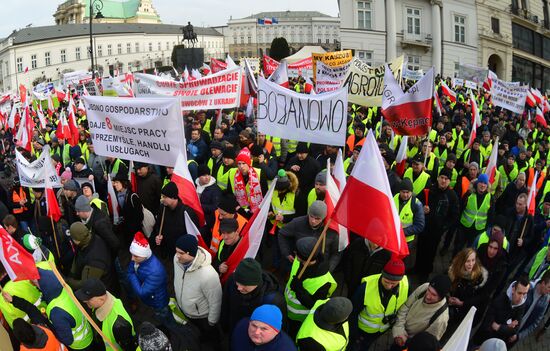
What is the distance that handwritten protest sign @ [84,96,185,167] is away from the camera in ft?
18.8

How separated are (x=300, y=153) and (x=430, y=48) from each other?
1427 inches

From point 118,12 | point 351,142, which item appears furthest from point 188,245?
point 118,12

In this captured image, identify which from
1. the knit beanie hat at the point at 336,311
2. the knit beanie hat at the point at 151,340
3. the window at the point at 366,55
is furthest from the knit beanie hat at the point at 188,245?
the window at the point at 366,55

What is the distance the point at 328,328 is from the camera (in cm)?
323

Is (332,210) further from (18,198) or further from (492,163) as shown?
(18,198)

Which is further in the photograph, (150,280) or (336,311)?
(150,280)

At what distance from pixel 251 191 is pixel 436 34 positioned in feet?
123

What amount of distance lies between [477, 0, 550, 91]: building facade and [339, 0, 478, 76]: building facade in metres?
1.39

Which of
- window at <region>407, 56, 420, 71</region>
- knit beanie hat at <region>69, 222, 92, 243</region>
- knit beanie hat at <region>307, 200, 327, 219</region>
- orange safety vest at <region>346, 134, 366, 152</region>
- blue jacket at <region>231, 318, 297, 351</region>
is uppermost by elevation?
window at <region>407, 56, 420, 71</region>

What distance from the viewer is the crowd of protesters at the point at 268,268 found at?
3.56 meters

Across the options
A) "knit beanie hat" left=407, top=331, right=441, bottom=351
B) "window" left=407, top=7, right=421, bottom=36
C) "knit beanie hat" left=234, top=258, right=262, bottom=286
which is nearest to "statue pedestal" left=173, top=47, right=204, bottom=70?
"window" left=407, top=7, right=421, bottom=36

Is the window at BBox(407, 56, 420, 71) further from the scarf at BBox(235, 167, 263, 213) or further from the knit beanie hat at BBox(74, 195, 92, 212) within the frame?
the knit beanie hat at BBox(74, 195, 92, 212)

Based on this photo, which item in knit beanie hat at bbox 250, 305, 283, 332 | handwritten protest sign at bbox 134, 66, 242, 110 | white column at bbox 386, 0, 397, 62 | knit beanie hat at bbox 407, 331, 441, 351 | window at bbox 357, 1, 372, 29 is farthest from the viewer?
window at bbox 357, 1, 372, 29

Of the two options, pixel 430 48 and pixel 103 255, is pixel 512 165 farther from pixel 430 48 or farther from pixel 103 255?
pixel 430 48
